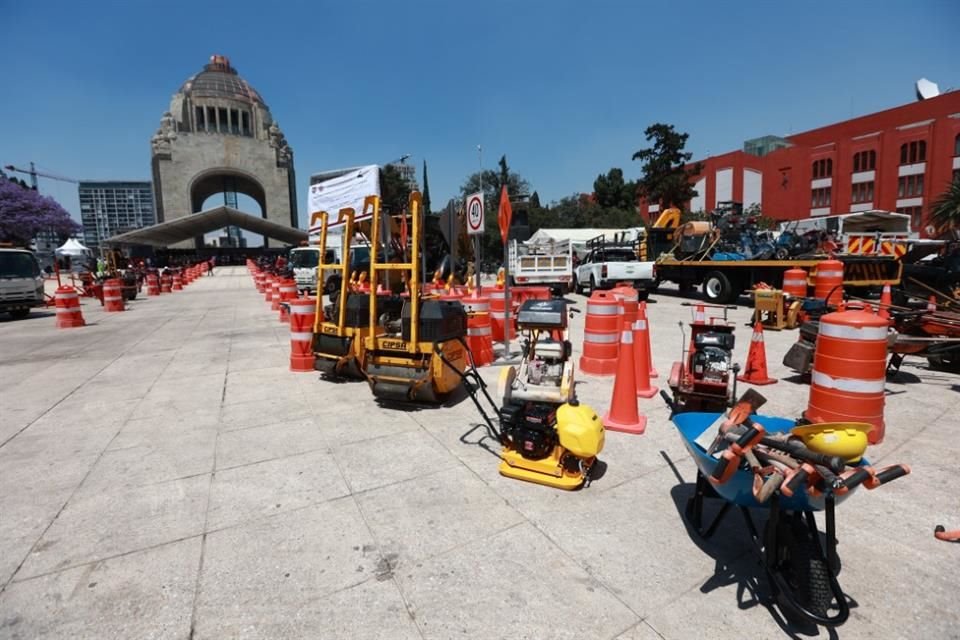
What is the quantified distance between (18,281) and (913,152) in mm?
59258

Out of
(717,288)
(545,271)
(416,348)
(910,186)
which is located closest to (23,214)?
(545,271)

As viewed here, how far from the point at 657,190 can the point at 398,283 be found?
180ft

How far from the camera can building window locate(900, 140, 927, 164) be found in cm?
3922

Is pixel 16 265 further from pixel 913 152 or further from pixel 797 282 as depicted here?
pixel 913 152

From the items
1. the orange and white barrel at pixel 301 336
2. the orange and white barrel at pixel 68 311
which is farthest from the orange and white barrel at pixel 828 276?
the orange and white barrel at pixel 68 311

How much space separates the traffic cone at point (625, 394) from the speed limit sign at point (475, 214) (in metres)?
3.34

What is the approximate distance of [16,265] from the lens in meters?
14.3

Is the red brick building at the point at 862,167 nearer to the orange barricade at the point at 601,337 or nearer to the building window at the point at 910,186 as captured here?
the building window at the point at 910,186

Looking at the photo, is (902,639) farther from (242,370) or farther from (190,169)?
(190,169)

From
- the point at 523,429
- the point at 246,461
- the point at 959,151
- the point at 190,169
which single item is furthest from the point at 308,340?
the point at 190,169

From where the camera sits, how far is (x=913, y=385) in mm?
5742

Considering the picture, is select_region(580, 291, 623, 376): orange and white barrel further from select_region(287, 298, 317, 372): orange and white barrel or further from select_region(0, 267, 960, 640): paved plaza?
select_region(287, 298, 317, 372): orange and white barrel

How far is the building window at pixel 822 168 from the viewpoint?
150 feet

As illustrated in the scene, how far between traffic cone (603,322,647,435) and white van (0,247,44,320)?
18.3 metres
